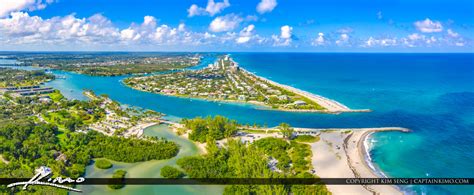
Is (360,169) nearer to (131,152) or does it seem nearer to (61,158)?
(131,152)

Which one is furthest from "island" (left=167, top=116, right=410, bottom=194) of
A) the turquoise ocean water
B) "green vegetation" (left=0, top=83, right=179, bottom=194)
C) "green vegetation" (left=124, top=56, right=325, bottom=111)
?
"green vegetation" (left=124, top=56, right=325, bottom=111)

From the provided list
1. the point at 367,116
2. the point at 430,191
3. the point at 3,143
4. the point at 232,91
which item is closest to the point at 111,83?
the point at 232,91

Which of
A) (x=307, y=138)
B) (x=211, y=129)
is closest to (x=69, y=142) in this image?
(x=211, y=129)

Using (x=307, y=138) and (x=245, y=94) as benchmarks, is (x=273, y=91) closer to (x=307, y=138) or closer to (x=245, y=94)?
(x=245, y=94)

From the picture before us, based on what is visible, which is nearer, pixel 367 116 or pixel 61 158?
pixel 61 158

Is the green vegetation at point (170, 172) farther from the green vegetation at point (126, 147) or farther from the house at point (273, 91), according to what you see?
the house at point (273, 91)

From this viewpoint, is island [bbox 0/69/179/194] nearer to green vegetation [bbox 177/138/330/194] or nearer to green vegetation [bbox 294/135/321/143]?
green vegetation [bbox 177/138/330/194]
